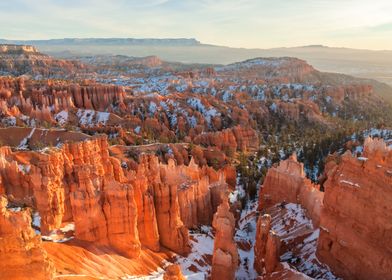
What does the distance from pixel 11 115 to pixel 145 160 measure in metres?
39.6

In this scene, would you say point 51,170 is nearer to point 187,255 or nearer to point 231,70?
point 187,255

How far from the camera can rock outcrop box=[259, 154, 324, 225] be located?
2973 centimetres

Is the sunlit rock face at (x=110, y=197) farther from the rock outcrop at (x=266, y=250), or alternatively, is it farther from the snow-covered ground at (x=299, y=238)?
the snow-covered ground at (x=299, y=238)

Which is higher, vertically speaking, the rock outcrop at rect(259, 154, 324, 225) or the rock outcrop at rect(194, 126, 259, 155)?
the rock outcrop at rect(259, 154, 324, 225)

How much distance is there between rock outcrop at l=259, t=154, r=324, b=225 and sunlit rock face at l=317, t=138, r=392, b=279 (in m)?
7.22

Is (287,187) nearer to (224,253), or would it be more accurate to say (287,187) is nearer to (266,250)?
(266,250)

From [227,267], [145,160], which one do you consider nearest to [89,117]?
[145,160]

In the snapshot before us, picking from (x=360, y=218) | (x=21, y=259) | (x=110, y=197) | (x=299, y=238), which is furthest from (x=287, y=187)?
(x=21, y=259)

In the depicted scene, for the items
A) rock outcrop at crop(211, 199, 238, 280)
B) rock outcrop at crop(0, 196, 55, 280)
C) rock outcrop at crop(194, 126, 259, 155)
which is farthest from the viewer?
rock outcrop at crop(194, 126, 259, 155)

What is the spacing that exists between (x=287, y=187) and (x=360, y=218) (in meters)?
13.0

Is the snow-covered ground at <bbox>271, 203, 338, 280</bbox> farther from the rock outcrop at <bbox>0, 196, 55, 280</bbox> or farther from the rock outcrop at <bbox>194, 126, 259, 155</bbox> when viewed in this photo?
the rock outcrop at <bbox>194, 126, 259, 155</bbox>

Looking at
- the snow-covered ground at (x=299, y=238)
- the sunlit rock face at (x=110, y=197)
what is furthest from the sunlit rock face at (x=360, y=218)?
the sunlit rock face at (x=110, y=197)

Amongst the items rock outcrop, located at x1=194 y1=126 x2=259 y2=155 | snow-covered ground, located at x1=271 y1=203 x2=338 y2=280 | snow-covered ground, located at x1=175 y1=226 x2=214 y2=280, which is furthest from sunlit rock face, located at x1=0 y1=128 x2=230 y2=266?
rock outcrop, located at x1=194 y1=126 x2=259 y2=155

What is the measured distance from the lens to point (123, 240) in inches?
795
